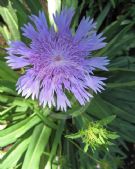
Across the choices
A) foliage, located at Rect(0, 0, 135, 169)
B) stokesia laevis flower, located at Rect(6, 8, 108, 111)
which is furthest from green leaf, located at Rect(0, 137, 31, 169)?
stokesia laevis flower, located at Rect(6, 8, 108, 111)

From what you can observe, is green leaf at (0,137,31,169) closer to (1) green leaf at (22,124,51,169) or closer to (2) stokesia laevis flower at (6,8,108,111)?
(1) green leaf at (22,124,51,169)

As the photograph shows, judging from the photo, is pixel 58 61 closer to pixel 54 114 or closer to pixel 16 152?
pixel 54 114

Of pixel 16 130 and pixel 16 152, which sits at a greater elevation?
pixel 16 130

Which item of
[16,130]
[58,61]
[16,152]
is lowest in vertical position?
[16,152]

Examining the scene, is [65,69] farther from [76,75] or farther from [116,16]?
[116,16]

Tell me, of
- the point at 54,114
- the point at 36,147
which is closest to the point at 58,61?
the point at 54,114

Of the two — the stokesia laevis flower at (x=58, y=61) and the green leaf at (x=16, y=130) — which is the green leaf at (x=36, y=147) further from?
the stokesia laevis flower at (x=58, y=61)
